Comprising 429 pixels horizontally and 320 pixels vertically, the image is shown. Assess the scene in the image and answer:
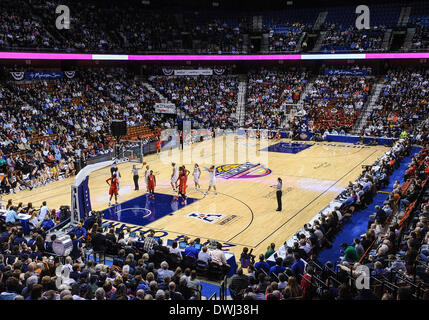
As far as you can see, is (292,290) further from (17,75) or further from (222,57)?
(222,57)

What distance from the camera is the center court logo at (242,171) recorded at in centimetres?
2224

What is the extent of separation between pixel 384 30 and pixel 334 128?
477 inches

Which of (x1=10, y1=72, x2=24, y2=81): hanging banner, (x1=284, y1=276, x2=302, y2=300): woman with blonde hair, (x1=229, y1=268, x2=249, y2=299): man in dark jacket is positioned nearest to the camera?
(x1=284, y1=276, x2=302, y2=300): woman with blonde hair

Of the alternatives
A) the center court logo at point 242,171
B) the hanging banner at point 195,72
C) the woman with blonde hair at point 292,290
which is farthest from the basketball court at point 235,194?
the hanging banner at point 195,72

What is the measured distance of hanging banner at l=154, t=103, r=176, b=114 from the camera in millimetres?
34188

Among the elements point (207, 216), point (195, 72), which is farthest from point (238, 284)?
point (195, 72)

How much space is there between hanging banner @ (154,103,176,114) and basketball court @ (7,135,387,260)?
555cm

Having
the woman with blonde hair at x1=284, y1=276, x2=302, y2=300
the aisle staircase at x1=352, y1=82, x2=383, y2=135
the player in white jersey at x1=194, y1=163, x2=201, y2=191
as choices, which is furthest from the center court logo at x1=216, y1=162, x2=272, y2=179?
the woman with blonde hair at x1=284, y1=276, x2=302, y2=300

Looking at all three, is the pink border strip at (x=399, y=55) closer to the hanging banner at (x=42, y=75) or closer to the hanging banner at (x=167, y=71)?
the hanging banner at (x=167, y=71)

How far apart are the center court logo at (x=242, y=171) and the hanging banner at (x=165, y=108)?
36.6 feet

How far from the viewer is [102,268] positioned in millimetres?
8797

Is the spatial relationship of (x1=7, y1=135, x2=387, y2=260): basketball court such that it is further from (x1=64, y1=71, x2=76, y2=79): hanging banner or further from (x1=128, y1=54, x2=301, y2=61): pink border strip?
(x1=128, y1=54, x2=301, y2=61): pink border strip

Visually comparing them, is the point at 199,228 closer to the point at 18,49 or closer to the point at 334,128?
the point at 18,49

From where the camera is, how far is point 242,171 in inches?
918
